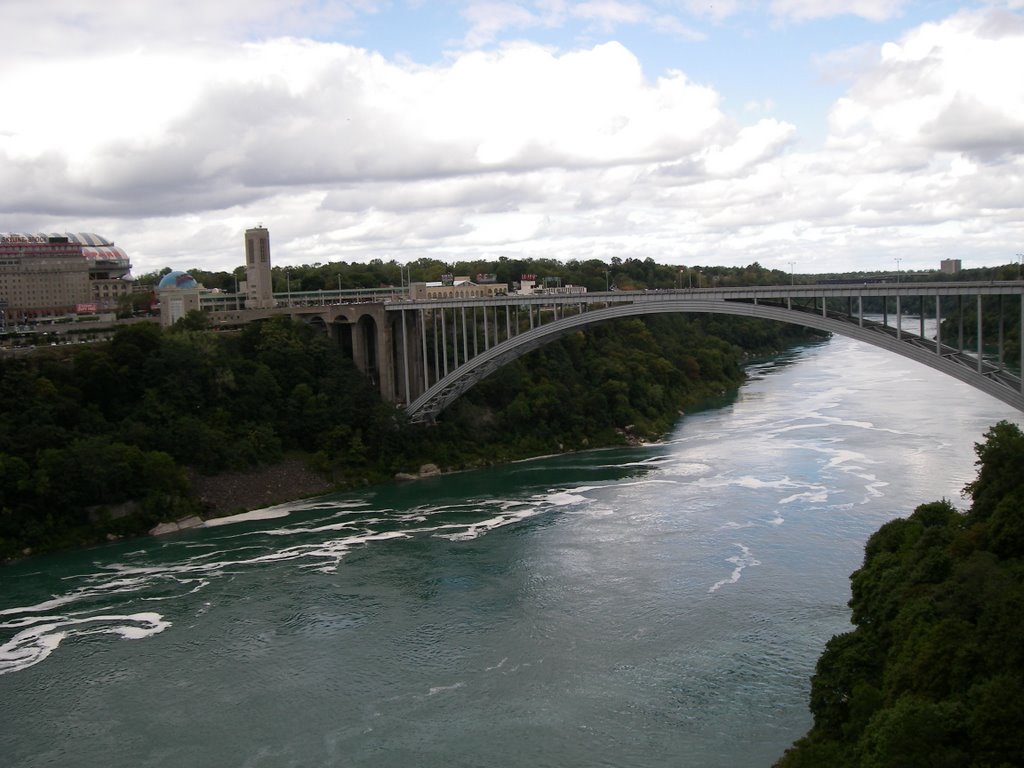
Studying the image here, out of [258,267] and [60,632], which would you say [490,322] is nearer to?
[258,267]

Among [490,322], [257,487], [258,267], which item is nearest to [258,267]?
[258,267]

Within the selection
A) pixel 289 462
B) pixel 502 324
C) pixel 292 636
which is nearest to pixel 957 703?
pixel 292 636

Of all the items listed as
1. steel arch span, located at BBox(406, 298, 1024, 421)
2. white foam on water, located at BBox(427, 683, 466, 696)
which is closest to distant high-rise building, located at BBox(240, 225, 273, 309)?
steel arch span, located at BBox(406, 298, 1024, 421)

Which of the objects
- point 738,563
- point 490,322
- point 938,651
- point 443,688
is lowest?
point 443,688

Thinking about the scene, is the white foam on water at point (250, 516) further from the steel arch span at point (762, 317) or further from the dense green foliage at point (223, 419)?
the steel arch span at point (762, 317)

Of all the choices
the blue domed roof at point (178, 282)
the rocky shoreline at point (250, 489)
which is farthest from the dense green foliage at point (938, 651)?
the blue domed roof at point (178, 282)

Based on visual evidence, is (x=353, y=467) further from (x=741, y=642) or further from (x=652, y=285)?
(x=652, y=285)

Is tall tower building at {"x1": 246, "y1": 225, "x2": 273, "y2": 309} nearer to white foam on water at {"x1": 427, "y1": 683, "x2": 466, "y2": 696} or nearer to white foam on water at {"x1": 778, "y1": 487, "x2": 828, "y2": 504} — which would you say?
white foam on water at {"x1": 778, "y1": 487, "x2": 828, "y2": 504}
